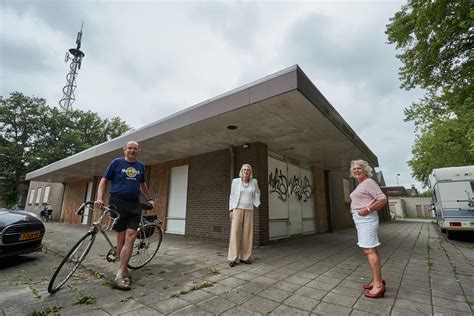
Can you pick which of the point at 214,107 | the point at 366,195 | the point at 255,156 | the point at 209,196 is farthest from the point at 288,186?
the point at 366,195

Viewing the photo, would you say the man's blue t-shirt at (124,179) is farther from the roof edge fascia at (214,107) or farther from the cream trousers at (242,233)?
the roof edge fascia at (214,107)

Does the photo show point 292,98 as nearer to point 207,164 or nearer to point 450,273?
point 450,273

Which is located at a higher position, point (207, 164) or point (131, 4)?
point (131, 4)

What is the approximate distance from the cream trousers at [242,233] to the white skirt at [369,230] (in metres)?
1.89

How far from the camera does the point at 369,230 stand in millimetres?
2322

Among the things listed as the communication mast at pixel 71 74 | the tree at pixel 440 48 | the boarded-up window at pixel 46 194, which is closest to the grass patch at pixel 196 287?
the tree at pixel 440 48

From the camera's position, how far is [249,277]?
3002 mm

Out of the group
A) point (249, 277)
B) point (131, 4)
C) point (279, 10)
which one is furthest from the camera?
point (131, 4)

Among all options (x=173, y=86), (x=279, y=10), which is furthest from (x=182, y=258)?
(x=173, y=86)

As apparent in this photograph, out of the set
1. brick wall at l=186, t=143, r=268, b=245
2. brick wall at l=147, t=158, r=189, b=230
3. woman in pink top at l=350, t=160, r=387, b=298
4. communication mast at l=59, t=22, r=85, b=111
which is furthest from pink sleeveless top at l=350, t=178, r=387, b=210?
communication mast at l=59, t=22, r=85, b=111

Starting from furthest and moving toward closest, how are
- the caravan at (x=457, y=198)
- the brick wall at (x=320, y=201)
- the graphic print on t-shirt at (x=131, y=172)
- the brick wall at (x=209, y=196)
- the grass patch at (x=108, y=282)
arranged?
the brick wall at (x=320, y=201)
the caravan at (x=457, y=198)
the brick wall at (x=209, y=196)
the graphic print on t-shirt at (x=131, y=172)
the grass patch at (x=108, y=282)

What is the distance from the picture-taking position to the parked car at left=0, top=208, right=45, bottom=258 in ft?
11.5

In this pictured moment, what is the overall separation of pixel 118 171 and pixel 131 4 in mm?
5959

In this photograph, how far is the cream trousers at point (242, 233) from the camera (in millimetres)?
A: 3771
